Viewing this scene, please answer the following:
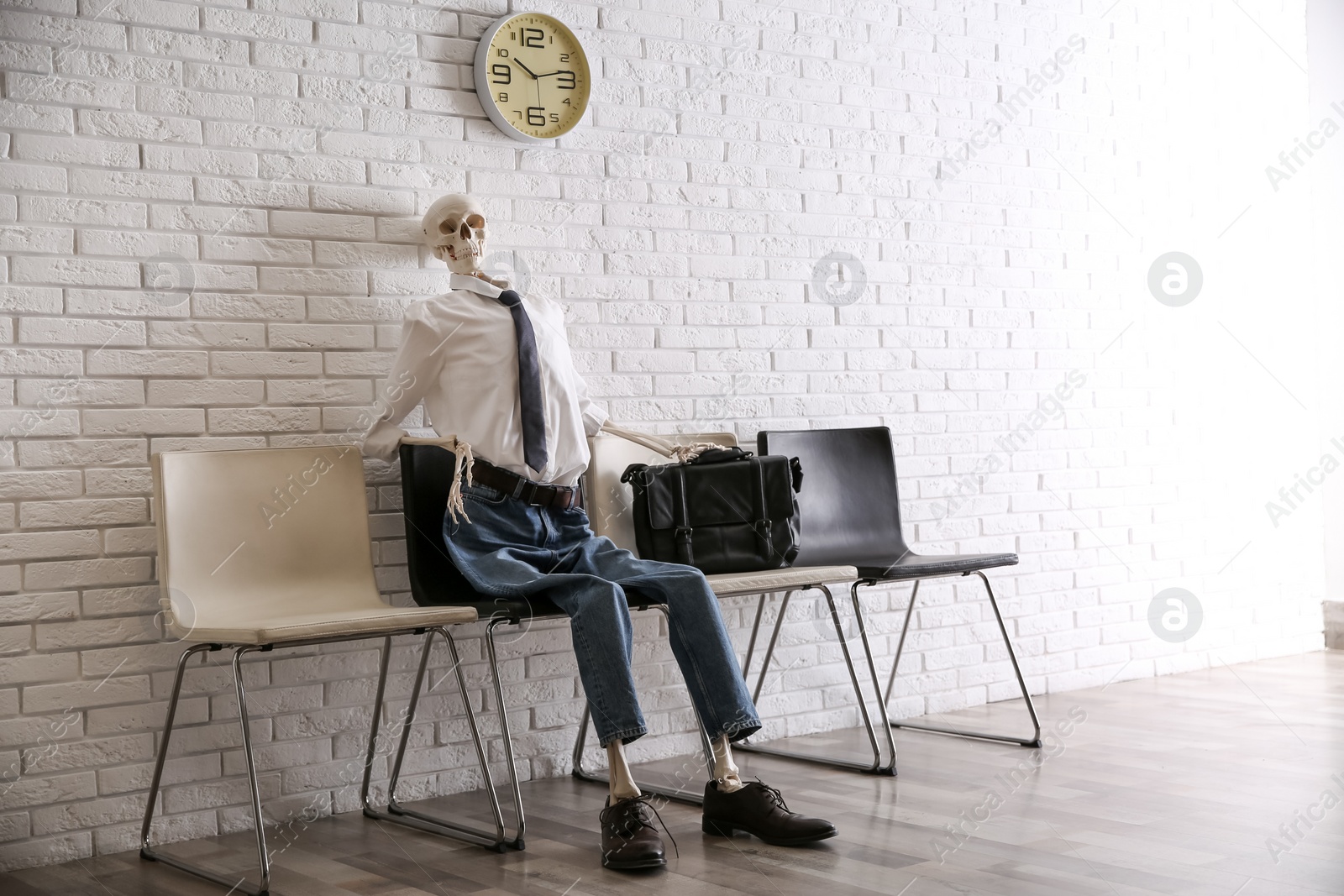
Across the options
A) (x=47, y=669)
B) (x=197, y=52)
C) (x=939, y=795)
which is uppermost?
(x=197, y=52)

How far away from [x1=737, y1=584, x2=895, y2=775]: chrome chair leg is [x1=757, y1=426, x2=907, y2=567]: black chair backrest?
18 cm

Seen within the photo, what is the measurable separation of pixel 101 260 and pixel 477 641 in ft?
3.99

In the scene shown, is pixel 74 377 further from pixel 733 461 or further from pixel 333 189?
pixel 733 461

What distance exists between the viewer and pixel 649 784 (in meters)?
3.09

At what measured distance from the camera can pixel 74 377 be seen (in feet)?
8.67

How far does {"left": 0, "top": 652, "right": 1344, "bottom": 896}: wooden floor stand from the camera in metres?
2.22

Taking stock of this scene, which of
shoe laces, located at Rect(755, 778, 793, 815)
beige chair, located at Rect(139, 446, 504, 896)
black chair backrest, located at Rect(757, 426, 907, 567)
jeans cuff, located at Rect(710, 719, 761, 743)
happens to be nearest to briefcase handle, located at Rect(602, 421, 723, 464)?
black chair backrest, located at Rect(757, 426, 907, 567)

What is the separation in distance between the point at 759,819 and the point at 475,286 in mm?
1321

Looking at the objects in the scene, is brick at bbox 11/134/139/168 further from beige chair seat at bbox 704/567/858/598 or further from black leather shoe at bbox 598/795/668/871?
black leather shoe at bbox 598/795/668/871

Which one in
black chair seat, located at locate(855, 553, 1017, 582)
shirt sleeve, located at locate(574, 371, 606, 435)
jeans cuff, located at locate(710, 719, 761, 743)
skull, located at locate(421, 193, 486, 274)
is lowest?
jeans cuff, located at locate(710, 719, 761, 743)

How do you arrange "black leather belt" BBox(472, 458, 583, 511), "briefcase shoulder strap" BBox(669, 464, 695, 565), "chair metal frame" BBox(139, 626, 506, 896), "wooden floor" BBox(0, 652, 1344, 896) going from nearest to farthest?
"wooden floor" BBox(0, 652, 1344, 896), "chair metal frame" BBox(139, 626, 506, 896), "black leather belt" BBox(472, 458, 583, 511), "briefcase shoulder strap" BBox(669, 464, 695, 565)

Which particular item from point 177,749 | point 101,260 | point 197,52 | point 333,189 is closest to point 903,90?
point 333,189

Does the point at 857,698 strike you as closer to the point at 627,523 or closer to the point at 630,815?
the point at 627,523

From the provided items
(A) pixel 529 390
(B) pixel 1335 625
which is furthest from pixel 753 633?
(B) pixel 1335 625
